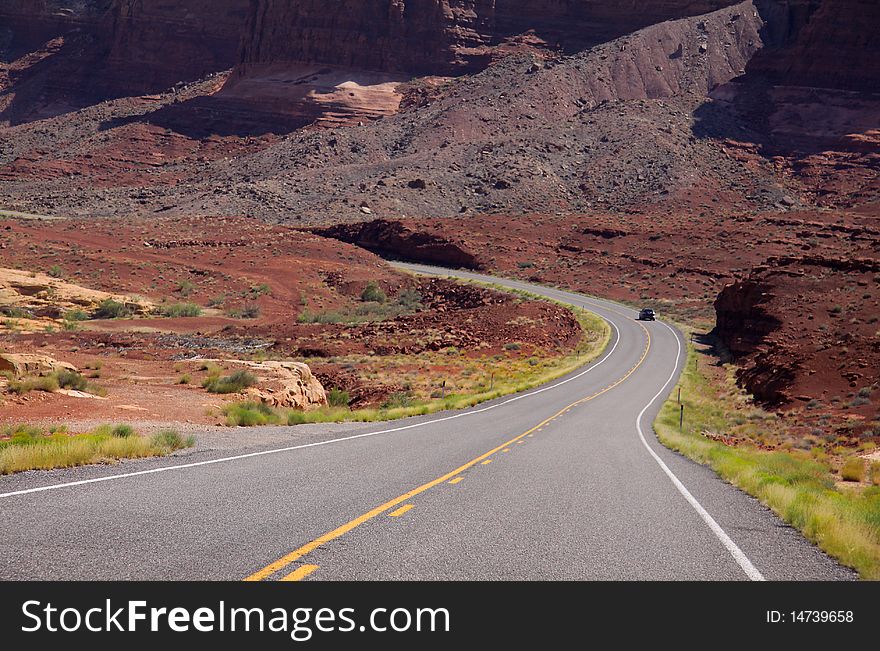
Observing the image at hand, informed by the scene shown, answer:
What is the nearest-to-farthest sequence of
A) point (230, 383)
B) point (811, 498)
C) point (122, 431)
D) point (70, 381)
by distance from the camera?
point (811, 498) → point (122, 431) → point (70, 381) → point (230, 383)

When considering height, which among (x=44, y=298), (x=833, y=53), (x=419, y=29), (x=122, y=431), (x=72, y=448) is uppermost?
(x=419, y=29)

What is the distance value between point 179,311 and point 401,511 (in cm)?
4604

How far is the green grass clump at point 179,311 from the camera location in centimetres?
5006

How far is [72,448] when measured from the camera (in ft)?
32.6

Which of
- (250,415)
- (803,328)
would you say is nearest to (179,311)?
(250,415)

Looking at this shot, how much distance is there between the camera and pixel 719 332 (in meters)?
55.8

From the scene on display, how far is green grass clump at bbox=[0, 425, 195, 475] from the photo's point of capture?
362 inches

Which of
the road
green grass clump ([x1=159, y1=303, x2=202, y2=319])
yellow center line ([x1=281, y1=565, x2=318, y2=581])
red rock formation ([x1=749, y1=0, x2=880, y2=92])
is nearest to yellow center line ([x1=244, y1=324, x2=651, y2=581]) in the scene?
the road

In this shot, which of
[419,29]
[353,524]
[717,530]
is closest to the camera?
[353,524]

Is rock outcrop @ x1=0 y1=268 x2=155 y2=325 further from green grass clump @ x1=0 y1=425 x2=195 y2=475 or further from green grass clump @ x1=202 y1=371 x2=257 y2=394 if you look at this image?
green grass clump @ x1=0 y1=425 x2=195 y2=475

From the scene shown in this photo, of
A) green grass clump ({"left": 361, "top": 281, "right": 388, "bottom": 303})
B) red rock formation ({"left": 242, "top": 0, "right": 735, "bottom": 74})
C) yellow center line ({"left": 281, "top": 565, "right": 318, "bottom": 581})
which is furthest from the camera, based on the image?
red rock formation ({"left": 242, "top": 0, "right": 735, "bottom": 74})

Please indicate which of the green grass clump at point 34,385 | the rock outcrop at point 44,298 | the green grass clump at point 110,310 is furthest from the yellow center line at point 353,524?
the green grass clump at point 110,310

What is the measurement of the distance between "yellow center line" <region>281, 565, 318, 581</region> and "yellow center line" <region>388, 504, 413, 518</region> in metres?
2.09

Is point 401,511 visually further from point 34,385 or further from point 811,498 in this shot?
point 34,385
